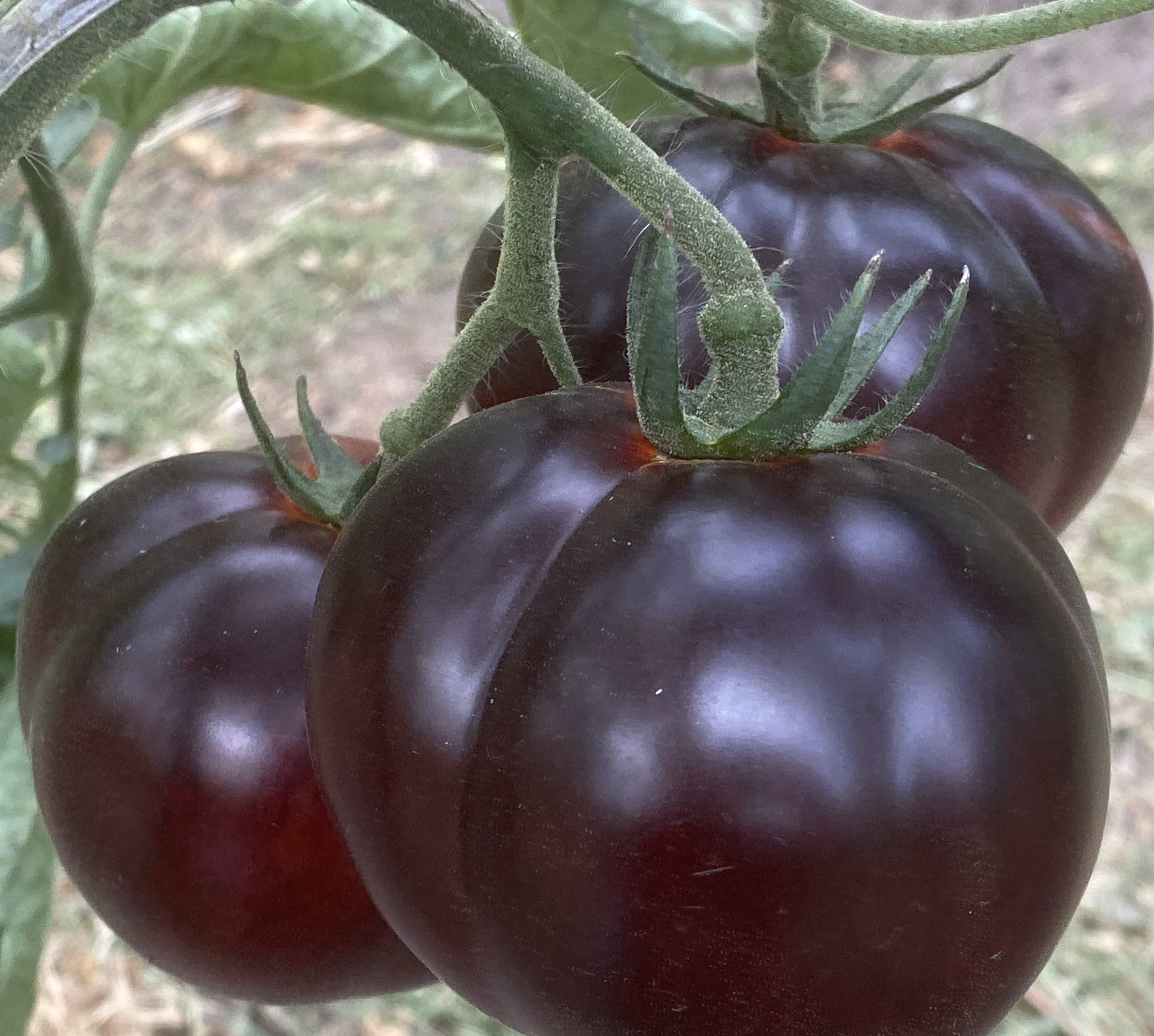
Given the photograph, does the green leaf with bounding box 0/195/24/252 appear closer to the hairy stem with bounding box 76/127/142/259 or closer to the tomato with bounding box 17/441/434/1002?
the hairy stem with bounding box 76/127/142/259

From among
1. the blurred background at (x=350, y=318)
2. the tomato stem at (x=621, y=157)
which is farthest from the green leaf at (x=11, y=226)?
the blurred background at (x=350, y=318)

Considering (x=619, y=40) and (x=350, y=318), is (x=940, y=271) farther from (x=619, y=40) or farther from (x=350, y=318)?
(x=350, y=318)

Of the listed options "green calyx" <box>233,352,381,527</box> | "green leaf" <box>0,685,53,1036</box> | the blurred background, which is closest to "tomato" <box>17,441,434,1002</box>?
"green calyx" <box>233,352,381,527</box>

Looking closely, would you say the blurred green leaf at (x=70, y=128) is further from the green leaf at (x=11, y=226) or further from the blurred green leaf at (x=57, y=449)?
the blurred green leaf at (x=57, y=449)

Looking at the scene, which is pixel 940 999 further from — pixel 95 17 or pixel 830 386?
pixel 95 17

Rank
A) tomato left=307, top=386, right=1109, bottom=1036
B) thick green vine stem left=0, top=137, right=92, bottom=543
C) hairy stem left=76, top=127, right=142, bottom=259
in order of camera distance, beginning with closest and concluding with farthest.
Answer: tomato left=307, top=386, right=1109, bottom=1036, thick green vine stem left=0, top=137, right=92, bottom=543, hairy stem left=76, top=127, right=142, bottom=259

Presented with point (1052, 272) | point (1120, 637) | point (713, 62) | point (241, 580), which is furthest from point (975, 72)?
point (241, 580)
